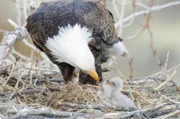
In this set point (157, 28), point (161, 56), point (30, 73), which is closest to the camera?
point (30, 73)

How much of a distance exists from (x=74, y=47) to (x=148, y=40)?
6378 mm

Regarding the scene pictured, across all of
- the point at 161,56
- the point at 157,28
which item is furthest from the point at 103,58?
the point at 157,28

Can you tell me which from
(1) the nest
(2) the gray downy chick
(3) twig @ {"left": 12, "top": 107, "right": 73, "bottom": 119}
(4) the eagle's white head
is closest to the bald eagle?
(4) the eagle's white head

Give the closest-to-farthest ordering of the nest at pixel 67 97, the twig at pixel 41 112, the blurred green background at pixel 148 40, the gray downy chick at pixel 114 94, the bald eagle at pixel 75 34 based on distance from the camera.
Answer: the twig at pixel 41 112 < the nest at pixel 67 97 < the gray downy chick at pixel 114 94 < the bald eagle at pixel 75 34 < the blurred green background at pixel 148 40

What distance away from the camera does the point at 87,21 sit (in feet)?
20.0

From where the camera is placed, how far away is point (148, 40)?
11805 millimetres

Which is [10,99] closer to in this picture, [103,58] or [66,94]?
[66,94]

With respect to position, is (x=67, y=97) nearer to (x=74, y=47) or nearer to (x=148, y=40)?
(x=74, y=47)

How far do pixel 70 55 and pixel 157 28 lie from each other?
22.5ft

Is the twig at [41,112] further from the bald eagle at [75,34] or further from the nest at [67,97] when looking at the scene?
the bald eagle at [75,34]

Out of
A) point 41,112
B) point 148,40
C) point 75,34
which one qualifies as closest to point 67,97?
point 75,34

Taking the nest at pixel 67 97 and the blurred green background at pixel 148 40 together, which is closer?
the nest at pixel 67 97

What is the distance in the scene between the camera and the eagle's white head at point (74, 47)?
5.55 meters

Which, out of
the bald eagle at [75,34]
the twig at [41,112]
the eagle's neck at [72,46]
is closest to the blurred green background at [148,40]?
the bald eagle at [75,34]
